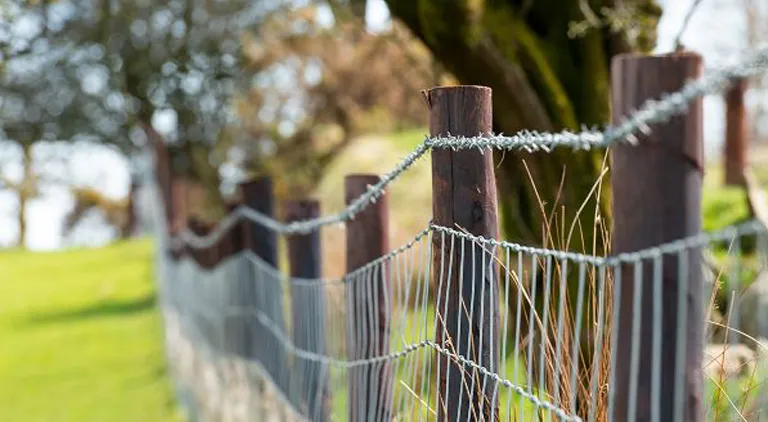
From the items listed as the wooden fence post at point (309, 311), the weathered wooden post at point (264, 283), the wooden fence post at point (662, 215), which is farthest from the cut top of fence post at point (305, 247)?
the wooden fence post at point (662, 215)

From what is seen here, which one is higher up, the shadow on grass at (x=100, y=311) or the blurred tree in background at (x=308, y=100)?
the blurred tree in background at (x=308, y=100)

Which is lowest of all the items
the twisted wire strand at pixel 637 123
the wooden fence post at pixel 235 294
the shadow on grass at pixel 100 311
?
the shadow on grass at pixel 100 311

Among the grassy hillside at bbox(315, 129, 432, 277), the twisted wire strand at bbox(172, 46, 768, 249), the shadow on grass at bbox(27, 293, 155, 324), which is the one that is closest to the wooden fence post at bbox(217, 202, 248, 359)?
the grassy hillside at bbox(315, 129, 432, 277)

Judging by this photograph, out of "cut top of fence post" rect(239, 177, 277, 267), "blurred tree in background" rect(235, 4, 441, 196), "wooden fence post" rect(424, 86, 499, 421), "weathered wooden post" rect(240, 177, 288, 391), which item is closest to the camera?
"wooden fence post" rect(424, 86, 499, 421)

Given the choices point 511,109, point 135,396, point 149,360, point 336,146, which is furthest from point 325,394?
point 336,146

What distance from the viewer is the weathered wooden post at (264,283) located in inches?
214

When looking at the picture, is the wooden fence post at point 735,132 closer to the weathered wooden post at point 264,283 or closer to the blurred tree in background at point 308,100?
the blurred tree in background at point 308,100

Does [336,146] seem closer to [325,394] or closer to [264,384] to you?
[264,384]

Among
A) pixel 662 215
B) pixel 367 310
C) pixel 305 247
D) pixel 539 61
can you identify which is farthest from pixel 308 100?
pixel 662 215

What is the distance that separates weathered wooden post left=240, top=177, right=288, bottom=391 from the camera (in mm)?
5445

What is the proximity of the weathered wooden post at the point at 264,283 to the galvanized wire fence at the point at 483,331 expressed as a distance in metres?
0.02

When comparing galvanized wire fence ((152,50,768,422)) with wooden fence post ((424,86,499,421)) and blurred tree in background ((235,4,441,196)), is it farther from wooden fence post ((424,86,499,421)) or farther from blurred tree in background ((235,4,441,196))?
blurred tree in background ((235,4,441,196))

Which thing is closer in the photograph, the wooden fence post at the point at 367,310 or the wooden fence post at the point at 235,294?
the wooden fence post at the point at 367,310

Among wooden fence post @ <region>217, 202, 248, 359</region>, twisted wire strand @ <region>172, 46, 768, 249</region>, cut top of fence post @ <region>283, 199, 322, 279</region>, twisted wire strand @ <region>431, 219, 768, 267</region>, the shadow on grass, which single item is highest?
twisted wire strand @ <region>172, 46, 768, 249</region>
